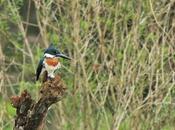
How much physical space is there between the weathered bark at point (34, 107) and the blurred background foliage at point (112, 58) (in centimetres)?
225

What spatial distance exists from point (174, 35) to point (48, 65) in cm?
215

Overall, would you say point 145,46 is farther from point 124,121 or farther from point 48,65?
point 48,65

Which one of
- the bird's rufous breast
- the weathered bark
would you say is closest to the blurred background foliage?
the bird's rufous breast

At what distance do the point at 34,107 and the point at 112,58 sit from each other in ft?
8.09

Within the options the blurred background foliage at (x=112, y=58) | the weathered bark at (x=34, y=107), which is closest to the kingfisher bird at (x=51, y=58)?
the weathered bark at (x=34, y=107)

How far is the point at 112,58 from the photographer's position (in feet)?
18.8

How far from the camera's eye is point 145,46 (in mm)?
5590

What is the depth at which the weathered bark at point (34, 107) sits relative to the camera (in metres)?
3.30

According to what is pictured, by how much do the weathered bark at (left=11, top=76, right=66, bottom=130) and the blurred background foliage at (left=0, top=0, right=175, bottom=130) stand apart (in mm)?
2250

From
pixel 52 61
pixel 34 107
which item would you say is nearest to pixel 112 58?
pixel 52 61

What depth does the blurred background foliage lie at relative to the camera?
18.5 feet

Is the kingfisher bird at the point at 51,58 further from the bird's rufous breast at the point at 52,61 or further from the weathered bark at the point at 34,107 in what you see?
the weathered bark at the point at 34,107

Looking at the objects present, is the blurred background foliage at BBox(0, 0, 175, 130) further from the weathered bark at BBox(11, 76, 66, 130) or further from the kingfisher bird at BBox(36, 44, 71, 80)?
the weathered bark at BBox(11, 76, 66, 130)

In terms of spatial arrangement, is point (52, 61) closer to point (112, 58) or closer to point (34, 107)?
point (34, 107)
